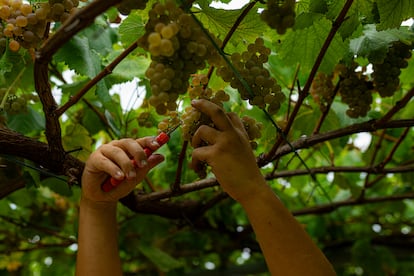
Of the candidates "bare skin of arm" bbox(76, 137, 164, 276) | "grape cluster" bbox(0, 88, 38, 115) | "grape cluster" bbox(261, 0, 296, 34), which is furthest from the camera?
"grape cluster" bbox(0, 88, 38, 115)

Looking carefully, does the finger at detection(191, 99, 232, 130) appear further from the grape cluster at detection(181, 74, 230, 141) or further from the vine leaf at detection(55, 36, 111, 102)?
the vine leaf at detection(55, 36, 111, 102)

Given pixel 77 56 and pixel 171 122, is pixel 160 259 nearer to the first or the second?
pixel 77 56

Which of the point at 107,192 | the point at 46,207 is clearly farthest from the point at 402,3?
the point at 46,207

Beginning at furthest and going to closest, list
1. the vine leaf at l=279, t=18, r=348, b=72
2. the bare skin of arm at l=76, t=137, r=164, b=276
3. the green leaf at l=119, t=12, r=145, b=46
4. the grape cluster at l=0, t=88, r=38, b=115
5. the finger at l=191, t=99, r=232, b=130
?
the grape cluster at l=0, t=88, r=38, b=115, the vine leaf at l=279, t=18, r=348, b=72, the green leaf at l=119, t=12, r=145, b=46, the bare skin of arm at l=76, t=137, r=164, b=276, the finger at l=191, t=99, r=232, b=130

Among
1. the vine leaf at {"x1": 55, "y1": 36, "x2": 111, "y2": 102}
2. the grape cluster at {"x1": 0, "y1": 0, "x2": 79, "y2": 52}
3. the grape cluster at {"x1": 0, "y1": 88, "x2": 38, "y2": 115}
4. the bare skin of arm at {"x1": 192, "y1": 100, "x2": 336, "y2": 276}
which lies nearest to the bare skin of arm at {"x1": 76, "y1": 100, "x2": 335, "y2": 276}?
the bare skin of arm at {"x1": 192, "y1": 100, "x2": 336, "y2": 276}

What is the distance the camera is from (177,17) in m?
0.78

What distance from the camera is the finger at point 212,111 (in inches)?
35.5

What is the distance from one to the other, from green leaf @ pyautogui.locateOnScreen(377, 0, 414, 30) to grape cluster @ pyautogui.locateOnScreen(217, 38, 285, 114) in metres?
0.24

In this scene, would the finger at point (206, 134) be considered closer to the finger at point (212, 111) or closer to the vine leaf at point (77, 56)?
the finger at point (212, 111)

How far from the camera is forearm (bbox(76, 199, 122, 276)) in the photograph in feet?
3.80

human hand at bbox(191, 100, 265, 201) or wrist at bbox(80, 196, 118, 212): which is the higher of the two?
wrist at bbox(80, 196, 118, 212)

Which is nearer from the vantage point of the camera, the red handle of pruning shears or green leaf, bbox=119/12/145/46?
the red handle of pruning shears

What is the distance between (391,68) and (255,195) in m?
0.61

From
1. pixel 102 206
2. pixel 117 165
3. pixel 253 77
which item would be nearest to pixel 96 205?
pixel 102 206
